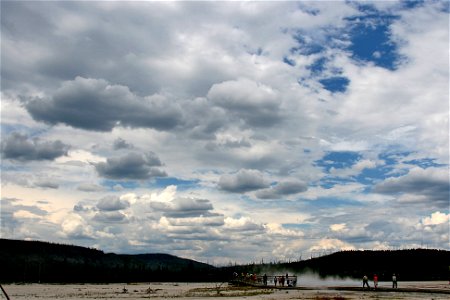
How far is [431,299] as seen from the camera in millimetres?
46688

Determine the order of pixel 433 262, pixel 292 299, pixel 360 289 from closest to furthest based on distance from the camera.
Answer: pixel 292 299 → pixel 360 289 → pixel 433 262

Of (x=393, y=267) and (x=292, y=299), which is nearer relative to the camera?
(x=292, y=299)

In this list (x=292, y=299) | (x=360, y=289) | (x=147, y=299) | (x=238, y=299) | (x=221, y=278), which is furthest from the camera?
(x=221, y=278)

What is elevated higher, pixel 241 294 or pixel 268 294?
pixel 268 294

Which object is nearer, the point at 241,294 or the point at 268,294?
the point at 268,294

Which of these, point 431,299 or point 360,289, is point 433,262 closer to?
point 360,289

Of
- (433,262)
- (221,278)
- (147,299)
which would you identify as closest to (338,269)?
(433,262)

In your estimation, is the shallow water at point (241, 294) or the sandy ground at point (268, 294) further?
the shallow water at point (241, 294)

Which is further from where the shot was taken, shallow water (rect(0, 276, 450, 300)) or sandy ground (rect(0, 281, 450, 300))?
shallow water (rect(0, 276, 450, 300))

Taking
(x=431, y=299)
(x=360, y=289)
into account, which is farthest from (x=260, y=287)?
(x=431, y=299)

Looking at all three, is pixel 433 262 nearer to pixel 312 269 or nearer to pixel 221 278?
pixel 312 269

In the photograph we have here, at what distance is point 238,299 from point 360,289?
18.9 meters

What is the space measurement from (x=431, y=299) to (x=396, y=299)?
10.4 ft

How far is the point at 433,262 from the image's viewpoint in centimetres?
18762
